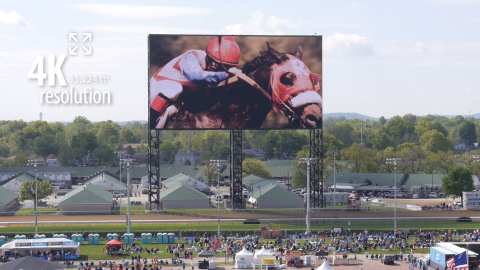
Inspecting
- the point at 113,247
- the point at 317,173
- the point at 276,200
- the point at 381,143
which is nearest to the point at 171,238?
the point at 113,247

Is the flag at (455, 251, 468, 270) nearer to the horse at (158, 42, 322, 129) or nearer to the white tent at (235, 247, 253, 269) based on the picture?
the white tent at (235, 247, 253, 269)

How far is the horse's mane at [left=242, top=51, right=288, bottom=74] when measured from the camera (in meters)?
90.2

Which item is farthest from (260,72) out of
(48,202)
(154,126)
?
(48,202)

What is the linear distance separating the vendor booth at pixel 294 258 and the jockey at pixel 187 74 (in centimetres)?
3225

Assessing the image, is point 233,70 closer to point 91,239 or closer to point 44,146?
point 91,239

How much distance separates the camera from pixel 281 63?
9088 centimetres

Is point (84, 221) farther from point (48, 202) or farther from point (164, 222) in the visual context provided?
point (48, 202)

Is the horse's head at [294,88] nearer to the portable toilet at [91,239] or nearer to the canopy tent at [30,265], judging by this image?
the portable toilet at [91,239]

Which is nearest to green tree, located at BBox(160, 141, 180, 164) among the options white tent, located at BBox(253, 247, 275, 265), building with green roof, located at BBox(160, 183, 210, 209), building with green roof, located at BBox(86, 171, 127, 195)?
building with green roof, located at BBox(86, 171, 127, 195)

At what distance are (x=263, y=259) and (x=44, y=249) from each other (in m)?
19.0

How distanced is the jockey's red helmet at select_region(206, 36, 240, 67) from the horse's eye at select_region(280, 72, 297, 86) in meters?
5.92

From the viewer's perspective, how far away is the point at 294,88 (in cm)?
9106

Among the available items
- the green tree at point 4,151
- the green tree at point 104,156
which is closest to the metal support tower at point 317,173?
the green tree at point 104,156

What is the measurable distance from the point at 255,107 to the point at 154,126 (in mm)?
12481
